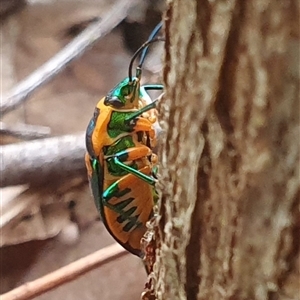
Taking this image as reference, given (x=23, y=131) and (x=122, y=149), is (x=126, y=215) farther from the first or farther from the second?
(x=23, y=131)

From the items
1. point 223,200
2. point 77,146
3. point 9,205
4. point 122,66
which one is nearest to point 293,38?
point 223,200

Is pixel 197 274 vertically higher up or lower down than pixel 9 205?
higher up

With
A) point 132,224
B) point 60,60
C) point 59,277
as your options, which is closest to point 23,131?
point 60,60

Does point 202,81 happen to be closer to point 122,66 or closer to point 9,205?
point 9,205

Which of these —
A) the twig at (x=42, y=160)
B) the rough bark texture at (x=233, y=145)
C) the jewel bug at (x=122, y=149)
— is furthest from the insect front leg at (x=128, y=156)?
the twig at (x=42, y=160)

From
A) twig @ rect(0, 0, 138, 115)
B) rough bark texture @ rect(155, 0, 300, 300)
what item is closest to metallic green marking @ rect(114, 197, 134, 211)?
rough bark texture @ rect(155, 0, 300, 300)
